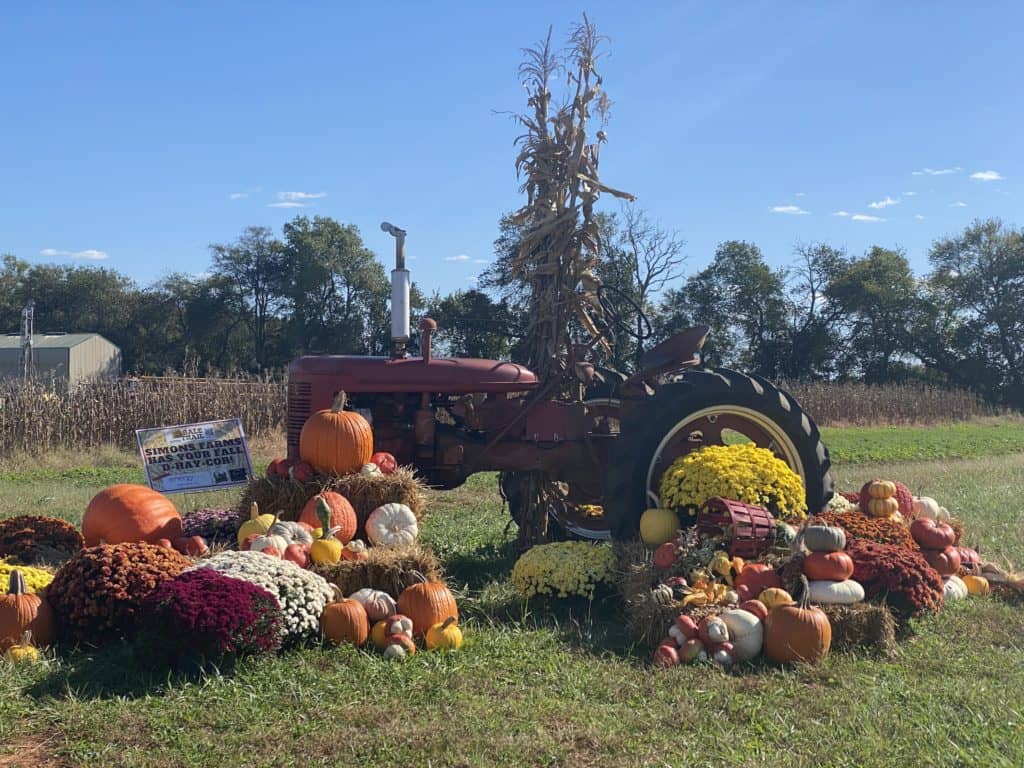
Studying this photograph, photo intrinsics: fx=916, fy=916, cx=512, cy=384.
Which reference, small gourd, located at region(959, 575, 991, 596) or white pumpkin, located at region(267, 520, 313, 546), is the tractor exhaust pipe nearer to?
white pumpkin, located at region(267, 520, 313, 546)

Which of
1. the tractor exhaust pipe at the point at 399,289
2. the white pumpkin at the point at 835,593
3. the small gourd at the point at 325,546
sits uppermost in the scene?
the tractor exhaust pipe at the point at 399,289

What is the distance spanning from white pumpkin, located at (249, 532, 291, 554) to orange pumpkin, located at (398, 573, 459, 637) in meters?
0.79

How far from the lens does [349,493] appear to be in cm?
556

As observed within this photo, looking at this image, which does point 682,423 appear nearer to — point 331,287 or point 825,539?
point 825,539

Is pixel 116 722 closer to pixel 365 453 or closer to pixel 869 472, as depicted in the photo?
pixel 365 453

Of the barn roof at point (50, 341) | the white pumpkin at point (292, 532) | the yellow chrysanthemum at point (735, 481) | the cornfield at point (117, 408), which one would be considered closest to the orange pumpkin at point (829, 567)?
the yellow chrysanthemum at point (735, 481)

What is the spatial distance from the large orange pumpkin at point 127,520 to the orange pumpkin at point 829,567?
→ 143 inches

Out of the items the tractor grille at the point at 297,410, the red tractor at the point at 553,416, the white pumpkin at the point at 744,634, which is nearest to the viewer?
the white pumpkin at the point at 744,634

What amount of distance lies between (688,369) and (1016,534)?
3172 millimetres

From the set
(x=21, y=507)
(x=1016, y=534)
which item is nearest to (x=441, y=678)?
(x=1016, y=534)

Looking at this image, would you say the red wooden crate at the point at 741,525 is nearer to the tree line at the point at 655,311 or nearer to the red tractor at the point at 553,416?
the red tractor at the point at 553,416

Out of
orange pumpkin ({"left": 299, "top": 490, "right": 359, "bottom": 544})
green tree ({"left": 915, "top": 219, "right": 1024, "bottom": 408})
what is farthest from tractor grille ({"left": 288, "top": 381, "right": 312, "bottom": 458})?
green tree ({"left": 915, "top": 219, "right": 1024, "bottom": 408})

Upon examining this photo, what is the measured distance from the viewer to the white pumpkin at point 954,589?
5.21 meters

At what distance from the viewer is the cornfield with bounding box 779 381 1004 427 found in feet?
96.0
